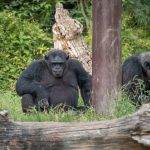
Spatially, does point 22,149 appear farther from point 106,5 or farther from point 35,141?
point 106,5

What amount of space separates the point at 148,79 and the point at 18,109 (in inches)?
79.4

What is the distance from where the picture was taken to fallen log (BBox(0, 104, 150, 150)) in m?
4.93

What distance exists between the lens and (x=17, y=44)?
1466 cm

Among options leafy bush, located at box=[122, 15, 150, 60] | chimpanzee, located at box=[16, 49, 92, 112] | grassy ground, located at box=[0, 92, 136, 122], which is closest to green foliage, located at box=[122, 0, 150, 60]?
leafy bush, located at box=[122, 15, 150, 60]

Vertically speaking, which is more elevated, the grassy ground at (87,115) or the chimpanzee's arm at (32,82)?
the chimpanzee's arm at (32,82)

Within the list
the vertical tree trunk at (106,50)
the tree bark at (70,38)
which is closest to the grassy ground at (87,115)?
the vertical tree trunk at (106,50)

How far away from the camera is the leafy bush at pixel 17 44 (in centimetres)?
1391

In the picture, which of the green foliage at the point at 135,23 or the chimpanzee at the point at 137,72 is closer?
the chimpanzee at the point at 137,72

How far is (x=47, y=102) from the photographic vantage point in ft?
28.4

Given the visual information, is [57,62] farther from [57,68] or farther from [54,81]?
[54,81]

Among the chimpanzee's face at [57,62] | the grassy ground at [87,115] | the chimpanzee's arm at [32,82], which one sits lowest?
the grassy ground at [87,115]

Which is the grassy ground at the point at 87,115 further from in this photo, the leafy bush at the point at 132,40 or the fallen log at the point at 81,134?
the leafy bush at the point at 132,40

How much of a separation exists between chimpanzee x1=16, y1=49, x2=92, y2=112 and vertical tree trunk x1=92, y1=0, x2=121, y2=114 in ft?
4.48

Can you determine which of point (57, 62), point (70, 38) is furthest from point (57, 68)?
point (70, 38)
